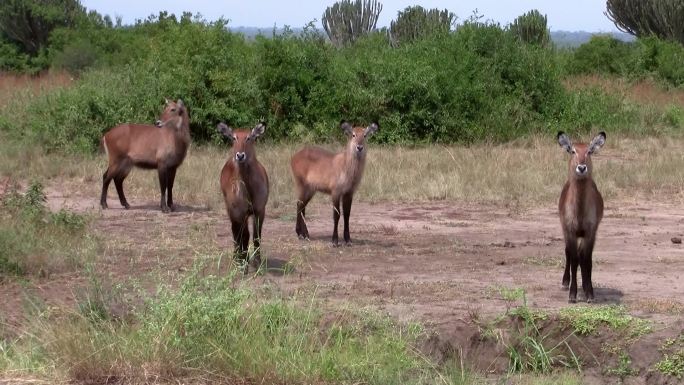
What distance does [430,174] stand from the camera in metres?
15.0

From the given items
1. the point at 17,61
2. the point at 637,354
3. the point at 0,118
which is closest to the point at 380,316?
the point at 637,354

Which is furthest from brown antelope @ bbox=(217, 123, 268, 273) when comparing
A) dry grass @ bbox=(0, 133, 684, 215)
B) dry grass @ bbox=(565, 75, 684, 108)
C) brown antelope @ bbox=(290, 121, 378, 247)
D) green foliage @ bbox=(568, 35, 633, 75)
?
green foliage @ bbox=(568, 35, 633, 75)

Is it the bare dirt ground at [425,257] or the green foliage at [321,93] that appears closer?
the bare dirt ground at [425,257]

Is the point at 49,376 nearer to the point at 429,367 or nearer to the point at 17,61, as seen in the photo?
the point at 429,367

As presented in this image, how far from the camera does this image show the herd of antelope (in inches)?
332

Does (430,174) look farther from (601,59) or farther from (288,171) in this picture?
(601,59)

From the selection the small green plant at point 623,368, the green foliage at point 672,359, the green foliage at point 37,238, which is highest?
the green foliage at point 37,238

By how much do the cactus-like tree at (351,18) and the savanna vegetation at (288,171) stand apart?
367cm

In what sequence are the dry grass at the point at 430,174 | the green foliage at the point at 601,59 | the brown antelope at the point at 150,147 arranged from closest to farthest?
the brown antelope at the point at 150,147, the dry grass at the point at 430,174, the green foliage at the point at 601,59

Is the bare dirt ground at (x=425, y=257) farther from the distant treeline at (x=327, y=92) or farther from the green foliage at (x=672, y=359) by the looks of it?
the distant treeline at (x=327, y=92)

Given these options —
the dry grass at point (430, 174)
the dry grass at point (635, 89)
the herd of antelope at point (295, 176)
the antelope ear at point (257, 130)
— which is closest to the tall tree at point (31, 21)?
the dry grass at point (635, 89)

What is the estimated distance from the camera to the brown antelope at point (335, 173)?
11281mm

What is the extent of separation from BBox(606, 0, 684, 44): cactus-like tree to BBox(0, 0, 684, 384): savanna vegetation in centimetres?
520

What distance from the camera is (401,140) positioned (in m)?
18.0
